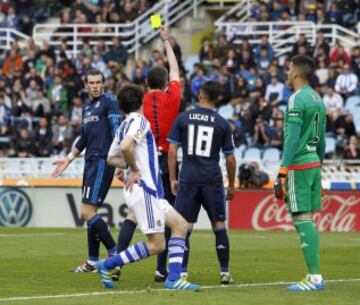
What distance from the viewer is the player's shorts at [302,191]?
44.2 feet

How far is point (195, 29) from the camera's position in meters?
38.8

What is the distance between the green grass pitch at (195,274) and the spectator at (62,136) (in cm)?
934

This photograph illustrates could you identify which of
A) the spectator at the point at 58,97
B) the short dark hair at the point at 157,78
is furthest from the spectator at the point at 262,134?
the short dark hair at the point at 157,78

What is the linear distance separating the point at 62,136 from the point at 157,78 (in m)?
18.3

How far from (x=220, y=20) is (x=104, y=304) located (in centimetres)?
2579

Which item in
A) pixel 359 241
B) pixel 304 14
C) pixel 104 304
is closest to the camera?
pixel 104 304

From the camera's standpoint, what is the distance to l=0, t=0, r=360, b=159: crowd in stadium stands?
100ft

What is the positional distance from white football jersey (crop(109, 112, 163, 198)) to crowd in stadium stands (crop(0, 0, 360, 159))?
15927 mm

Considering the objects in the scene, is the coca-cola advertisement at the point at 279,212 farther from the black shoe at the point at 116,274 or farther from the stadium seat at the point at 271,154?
the black shoe at the point at 116,274

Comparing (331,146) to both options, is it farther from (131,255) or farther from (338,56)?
(131,255)

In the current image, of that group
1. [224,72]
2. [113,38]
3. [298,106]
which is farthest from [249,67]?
[298,106]

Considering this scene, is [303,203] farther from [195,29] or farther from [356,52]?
[195,29]

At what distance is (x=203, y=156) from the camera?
1419 centimetres

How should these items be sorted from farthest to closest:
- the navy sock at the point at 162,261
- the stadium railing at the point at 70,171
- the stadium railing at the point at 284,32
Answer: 1. the stadium railing at the point at 284,32
2. the stadium railing at the point at 70,171
3. the navy sock at the point at 162,261
